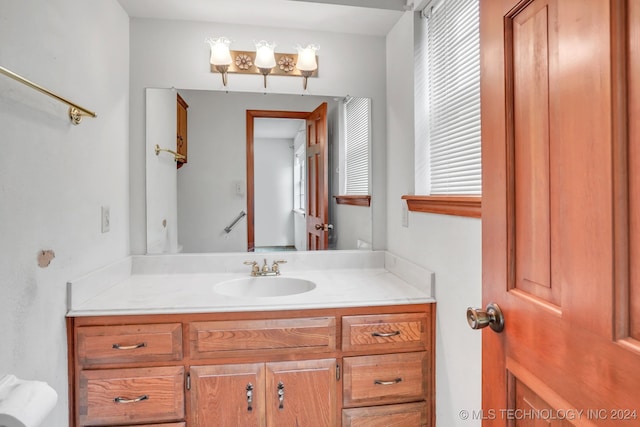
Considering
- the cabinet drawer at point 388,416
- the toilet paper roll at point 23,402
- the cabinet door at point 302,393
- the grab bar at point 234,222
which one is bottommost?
the cabinet drawer at point 388,416

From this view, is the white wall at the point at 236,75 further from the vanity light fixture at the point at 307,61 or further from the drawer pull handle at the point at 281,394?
the drawer pull handle at the point at 281,394

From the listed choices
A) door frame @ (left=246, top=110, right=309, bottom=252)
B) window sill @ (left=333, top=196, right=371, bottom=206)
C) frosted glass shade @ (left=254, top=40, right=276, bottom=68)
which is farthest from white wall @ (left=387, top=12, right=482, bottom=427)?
frosted glass shade @ (left=254, top=40, right=276, bottom=68)

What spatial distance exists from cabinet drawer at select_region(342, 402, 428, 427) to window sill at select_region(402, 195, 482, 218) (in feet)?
2.66

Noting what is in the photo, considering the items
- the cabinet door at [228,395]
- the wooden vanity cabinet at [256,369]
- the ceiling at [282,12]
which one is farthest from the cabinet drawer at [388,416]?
the ceiling at [282,12]

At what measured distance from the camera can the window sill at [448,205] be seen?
44.9 inches

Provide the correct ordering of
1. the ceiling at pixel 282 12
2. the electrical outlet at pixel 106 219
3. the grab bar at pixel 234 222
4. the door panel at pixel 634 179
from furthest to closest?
the grab bar at pixel 234 222 < the ceiling at pixel 282 12 < the electrical outlet at pixel 106 219 < the door panel at pixel 634 179

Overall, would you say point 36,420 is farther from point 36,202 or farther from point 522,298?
point 522,298

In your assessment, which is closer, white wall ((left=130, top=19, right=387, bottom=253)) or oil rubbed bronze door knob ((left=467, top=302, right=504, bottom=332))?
oil rubbed bronze door knob ((left=467, top=302, right=504, bottom=332))

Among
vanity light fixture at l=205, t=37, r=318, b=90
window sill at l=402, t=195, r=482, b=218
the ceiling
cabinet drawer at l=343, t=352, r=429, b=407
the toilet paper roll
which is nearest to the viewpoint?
the toilet paper roll

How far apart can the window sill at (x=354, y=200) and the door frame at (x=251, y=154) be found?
0.49m

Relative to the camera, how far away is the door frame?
6.44 feet

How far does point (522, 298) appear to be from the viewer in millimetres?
718

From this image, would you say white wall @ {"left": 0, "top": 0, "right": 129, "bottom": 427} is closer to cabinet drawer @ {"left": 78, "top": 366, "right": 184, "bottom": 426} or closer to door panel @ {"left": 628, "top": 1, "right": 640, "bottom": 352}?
cabinet drawer @ {"left": 78, "top": 366, "right": 184, "bottom": 426}

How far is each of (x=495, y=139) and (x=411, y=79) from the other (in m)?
0.99
